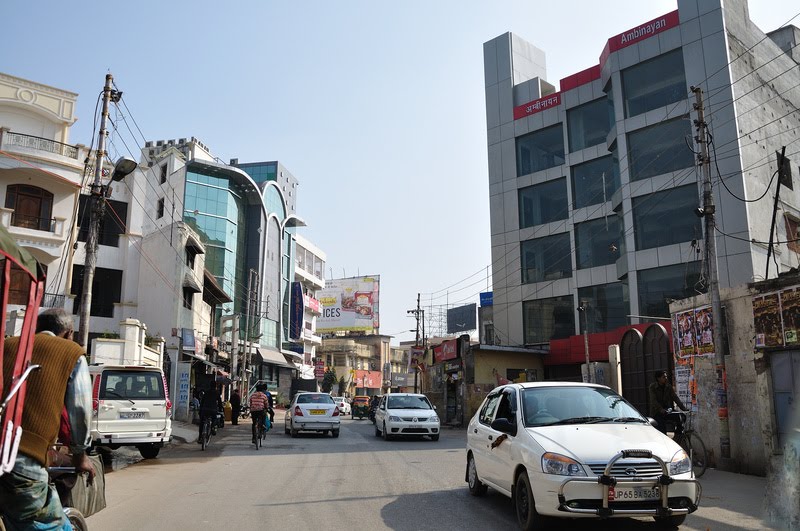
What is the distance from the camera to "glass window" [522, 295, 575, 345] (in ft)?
A: 130

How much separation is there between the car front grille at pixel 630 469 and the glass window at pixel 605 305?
31042mm

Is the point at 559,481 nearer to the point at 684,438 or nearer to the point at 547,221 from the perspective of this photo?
the point at 684,438

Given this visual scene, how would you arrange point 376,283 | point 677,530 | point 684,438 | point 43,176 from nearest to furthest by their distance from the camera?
point 677,530 < point 684,438 < point 43,176 < point 376,283

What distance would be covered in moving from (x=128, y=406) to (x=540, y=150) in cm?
3569

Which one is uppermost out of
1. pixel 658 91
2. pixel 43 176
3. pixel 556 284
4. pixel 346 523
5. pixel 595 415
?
pixel 658 91

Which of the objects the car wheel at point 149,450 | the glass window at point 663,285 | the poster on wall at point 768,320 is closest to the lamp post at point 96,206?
the car wheel at point 149,450

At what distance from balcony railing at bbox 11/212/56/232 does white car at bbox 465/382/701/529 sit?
92.7 ft

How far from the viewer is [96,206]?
17203 millimetres

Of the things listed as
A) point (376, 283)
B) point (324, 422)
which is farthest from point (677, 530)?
point (376, 283)

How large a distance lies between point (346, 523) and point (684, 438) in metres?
7.00

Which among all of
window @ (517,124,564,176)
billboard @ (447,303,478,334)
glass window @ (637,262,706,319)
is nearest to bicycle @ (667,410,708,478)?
glass window @ (637,262,706,319)

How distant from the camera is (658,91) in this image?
34531 mm

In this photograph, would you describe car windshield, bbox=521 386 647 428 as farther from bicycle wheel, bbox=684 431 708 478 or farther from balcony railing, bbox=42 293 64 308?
balcony railing, bbox=42 293 64 308

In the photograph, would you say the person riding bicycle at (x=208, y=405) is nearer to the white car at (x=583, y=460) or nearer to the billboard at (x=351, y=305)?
the white car at (x=583, y=460)
